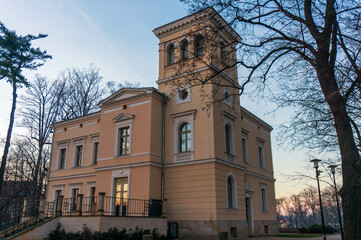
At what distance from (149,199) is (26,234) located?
21.2 ft

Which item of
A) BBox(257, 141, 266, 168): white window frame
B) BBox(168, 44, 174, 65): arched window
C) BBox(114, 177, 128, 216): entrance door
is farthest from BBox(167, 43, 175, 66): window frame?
BBox(257, 141, 266, 168): white window frame

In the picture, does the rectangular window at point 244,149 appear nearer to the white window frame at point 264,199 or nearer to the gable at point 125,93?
the white window frame at point 264,199

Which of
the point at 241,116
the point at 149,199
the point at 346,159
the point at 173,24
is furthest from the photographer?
the point at 241,116

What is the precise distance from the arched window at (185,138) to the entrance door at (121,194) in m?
4.12

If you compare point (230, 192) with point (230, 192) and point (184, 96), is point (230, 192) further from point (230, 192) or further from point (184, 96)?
point (184, 96)

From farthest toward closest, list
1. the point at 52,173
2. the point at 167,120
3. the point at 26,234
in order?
the point at 52,173 < the point at 167,120 < the point at 26,234

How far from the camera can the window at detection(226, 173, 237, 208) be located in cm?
1961

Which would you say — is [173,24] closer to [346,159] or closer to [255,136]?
[255,136]

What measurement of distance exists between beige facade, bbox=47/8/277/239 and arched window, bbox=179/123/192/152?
6 centimetres

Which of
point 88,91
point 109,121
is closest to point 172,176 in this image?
point 109,121

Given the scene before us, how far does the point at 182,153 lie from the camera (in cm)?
1939

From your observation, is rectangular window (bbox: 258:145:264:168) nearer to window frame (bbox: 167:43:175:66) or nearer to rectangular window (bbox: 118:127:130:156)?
window frame (bbox: 167:43:175:66)

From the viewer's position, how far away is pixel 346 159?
8.59 m

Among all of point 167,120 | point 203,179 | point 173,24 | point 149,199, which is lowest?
point 149,199
